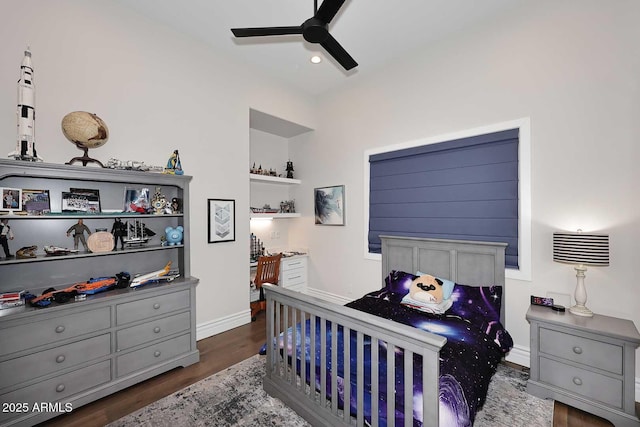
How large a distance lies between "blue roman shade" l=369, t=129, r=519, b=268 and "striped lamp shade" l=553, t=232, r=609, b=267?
49 cm

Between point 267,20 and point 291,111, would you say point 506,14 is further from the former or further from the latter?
point 291,111

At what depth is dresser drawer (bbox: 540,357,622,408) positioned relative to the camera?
72.7 inches

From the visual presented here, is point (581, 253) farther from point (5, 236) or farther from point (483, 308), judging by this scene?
point (5, 236)

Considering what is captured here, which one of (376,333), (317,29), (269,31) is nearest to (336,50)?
(317,29)

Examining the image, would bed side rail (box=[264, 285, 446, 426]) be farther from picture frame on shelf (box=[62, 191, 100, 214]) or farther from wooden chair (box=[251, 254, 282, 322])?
picture frame on shelf (box=[62, 191, 100, 214])

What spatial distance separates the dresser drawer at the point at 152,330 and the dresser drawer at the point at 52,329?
0.57ft

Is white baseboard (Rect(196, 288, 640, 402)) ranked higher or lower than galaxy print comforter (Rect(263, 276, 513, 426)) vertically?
lower

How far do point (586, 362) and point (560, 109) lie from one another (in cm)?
208

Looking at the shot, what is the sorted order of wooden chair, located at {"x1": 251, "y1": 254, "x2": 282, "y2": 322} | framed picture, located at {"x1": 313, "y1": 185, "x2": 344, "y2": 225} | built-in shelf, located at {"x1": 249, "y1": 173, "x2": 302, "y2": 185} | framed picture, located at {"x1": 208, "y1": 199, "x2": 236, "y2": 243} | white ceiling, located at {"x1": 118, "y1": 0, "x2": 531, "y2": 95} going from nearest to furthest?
white ceiling, located at {"x1": 118, "y1": 0, "x2": 531, "y2": 95} → framed picture, located at {"x1": 208, "y1": 199, "x2": 236, "y2": 243} → wooden chair, located at {"x1": 251, "y1": 254, "x2": 282, "y2": 322} → built-in shelf, located at {"x1": 249, "y1": 173, "x2": 302, "y2": 185} → framed picture, located at {"x1": 313, "y1": 185, "x2": 344, "y2": 225}

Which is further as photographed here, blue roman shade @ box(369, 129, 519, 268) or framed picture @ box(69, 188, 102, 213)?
blue roman shade @ box(369, 129, 519, 268)

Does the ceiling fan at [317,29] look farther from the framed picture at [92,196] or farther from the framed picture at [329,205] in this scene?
the framed picture at [329,205]

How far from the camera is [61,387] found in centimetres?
196

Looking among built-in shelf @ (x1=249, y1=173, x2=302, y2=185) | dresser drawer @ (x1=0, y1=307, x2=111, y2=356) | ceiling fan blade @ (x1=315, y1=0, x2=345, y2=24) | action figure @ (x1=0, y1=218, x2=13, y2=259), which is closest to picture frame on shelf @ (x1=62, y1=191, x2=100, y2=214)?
action figure @ (x1=0, y1=218, x2=13, y2=259)

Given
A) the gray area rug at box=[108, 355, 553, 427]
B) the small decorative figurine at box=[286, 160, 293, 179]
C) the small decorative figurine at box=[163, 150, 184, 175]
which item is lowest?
the gray area rug at box=[108, 355, 553, 427]
